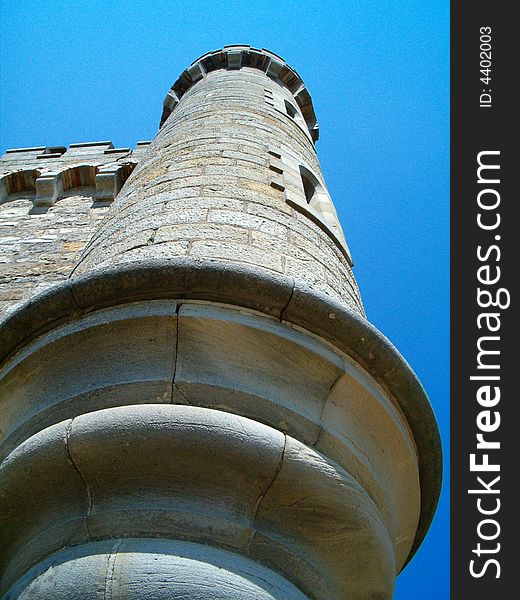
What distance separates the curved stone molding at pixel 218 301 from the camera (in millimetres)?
2732

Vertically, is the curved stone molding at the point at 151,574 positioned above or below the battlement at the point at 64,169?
below

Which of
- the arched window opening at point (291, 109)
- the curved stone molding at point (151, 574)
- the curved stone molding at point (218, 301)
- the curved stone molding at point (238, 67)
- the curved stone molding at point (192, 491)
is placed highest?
the curved stone molding at point (238, 67)

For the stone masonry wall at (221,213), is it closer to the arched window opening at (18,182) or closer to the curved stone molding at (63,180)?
the curved stone molding at (63,180)

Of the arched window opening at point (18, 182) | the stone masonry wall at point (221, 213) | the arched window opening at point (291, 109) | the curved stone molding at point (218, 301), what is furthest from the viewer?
the arched window opening at point (291, 109)

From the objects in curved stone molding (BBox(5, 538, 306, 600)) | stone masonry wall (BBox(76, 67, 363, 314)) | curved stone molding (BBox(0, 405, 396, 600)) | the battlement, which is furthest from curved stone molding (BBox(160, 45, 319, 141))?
curved stone molding (BBox(5, 538, 306, 600))

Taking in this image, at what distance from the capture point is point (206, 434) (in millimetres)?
2285

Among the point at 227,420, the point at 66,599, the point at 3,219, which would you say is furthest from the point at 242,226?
the point at 3,219

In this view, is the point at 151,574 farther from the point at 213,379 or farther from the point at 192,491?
the point at 213,379

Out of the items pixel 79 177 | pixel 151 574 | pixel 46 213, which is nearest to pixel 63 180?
pixel 79 177

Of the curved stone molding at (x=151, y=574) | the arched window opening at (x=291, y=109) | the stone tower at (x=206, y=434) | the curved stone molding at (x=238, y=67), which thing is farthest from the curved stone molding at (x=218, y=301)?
the curved stone molding at (x=238, y=67)

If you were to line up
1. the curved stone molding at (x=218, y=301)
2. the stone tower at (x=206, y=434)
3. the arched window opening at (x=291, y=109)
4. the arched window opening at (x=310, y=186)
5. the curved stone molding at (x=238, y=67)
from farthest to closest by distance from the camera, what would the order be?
the curved stone molding at (x=238, y=67) → the arched window opening at (x=291, y=109) → the arched window opening at (x=310, y=186) → the curved stone molding at (x=218, y=301) → the stone tower at (x=206, y=434)

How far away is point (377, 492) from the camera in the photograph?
266cm

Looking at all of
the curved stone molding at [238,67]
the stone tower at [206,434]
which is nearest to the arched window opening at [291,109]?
the curved stone molding at [238,67]

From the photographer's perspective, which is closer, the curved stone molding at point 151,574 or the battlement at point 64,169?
the curved stone molding at point 151,574
